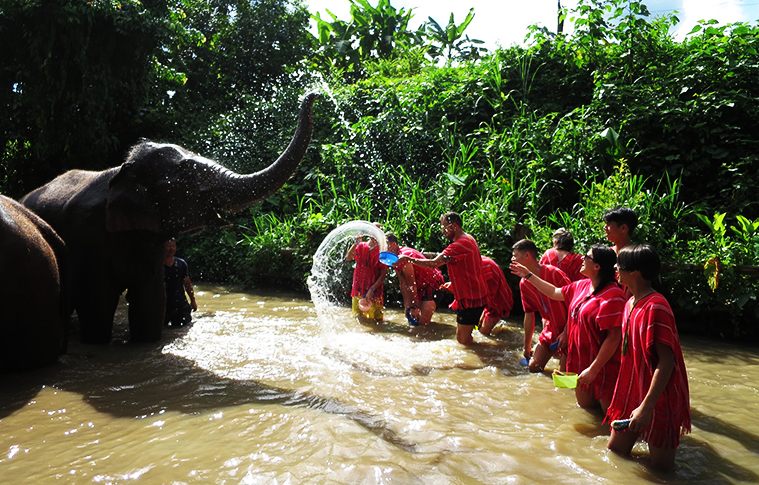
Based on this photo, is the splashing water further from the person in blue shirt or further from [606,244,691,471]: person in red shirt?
[606,244,691,471]: person in red shirt

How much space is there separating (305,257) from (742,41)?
790cm

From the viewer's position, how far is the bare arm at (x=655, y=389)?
9.01 ft

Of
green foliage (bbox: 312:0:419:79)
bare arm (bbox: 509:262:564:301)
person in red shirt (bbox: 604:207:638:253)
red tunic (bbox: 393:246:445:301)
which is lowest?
red tunic (bbox: 393:246:445:301)

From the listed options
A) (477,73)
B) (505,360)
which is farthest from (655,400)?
(477,73)

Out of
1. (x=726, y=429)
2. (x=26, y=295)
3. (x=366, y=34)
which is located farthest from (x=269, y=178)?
(x=366, y=34)

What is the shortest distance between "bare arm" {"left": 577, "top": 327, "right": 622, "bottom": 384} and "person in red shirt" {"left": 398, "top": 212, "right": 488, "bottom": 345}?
2.31 meters

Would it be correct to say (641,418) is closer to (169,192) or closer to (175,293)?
(169,192)

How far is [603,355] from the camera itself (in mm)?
3430

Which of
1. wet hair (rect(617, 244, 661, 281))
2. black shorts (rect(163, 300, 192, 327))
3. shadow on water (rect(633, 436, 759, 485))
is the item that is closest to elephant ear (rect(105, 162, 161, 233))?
black shorts (rect(163, 300, 192, 327))

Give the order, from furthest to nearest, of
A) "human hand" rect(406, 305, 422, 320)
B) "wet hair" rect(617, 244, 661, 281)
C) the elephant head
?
"human hand" rect(406, 305, 422, 320), the elephant head, "wet hair" rect(617, 244, 661, 281)

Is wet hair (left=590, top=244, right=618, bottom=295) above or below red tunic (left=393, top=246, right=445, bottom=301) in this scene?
above

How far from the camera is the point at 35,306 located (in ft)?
13.9

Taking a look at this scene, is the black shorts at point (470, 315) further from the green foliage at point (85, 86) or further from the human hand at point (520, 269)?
the green foliage at point (85, 86)

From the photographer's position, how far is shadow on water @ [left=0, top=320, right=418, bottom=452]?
3654mm
